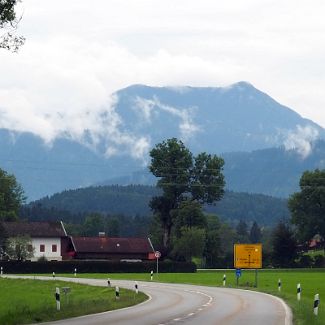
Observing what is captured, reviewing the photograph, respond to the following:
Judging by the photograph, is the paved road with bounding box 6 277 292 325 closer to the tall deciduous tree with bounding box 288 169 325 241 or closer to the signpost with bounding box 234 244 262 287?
the signpost with bounding box 234 244 262 287

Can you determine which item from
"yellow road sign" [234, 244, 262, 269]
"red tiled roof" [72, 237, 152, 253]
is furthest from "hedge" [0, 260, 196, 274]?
"yellow road sign" [234, 244, 262, 269]

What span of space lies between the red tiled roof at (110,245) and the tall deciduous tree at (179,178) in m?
11.1

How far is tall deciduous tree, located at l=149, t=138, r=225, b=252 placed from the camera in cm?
12650

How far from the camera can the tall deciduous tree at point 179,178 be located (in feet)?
415

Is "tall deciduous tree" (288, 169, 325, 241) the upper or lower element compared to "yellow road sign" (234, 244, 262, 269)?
upper

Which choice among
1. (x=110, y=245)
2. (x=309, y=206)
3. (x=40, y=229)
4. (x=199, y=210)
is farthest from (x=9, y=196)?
(x=309, y=206)

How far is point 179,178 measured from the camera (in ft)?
416

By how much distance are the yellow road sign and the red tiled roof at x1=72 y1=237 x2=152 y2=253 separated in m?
67.6

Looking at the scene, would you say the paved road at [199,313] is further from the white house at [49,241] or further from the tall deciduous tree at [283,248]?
the white house at [49,241]

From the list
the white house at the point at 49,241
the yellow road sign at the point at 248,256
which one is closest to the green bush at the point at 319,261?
the white house at the point at 49,241

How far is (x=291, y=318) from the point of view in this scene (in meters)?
29.9

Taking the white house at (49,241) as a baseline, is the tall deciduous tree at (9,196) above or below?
above

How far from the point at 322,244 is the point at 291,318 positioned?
Answer: 114 meters

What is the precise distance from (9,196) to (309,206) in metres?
47.2
